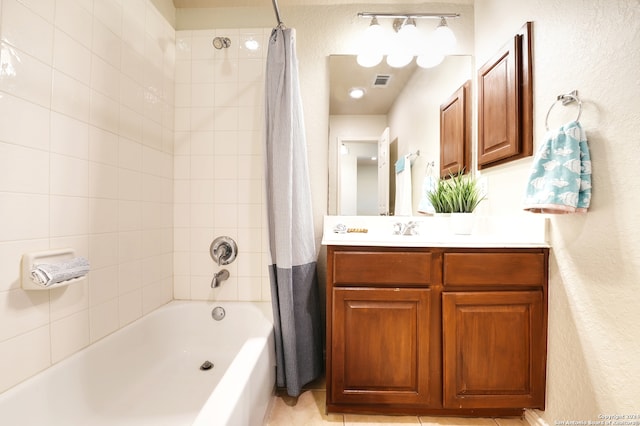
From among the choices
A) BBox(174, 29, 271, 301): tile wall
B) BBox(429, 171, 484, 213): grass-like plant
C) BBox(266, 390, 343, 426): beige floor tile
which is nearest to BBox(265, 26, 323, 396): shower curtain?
BBox(266, 390, 343, 426): beige floor tile

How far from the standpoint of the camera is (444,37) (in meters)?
1.71

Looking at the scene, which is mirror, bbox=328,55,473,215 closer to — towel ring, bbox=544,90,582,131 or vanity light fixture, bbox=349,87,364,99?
vanity light fixture, bbox=349,87,364,99

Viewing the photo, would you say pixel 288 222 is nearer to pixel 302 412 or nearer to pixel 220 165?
pixel 220 165

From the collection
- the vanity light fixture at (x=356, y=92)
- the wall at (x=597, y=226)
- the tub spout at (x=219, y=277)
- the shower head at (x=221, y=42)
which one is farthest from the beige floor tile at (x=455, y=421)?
the shower head at (x=221, y=42)

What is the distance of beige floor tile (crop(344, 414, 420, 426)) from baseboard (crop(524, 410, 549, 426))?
0.52 meters

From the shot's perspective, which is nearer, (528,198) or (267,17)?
(528,198)

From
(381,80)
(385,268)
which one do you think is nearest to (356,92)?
(381,80)

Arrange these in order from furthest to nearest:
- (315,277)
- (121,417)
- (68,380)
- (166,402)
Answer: (315,277), (166,402), (121,417), (68,380)

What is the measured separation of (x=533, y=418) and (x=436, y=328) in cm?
63

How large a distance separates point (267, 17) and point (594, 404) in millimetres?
2514

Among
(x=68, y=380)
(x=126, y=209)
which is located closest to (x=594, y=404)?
(x=68, y=380)

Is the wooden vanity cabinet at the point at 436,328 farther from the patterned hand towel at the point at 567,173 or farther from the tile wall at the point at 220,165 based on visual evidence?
the tile wall at the point at 220,165

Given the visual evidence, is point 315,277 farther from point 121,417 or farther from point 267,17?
point 267,17

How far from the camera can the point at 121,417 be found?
1108 millimetres
